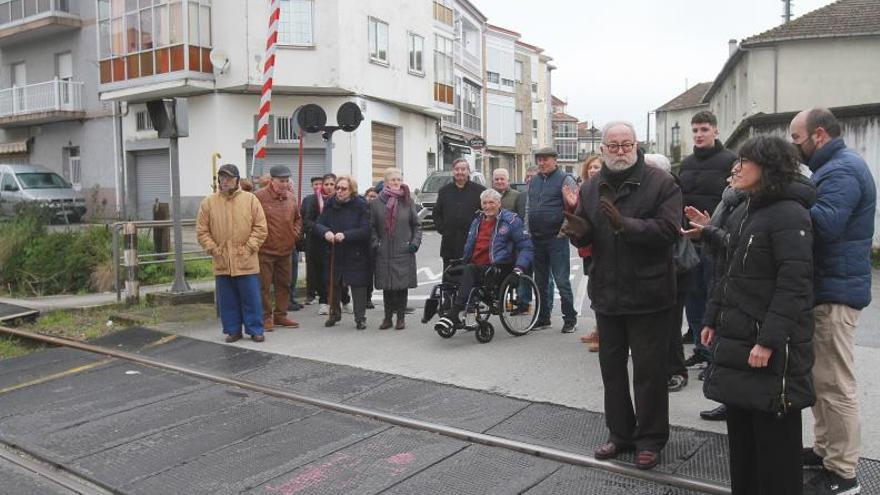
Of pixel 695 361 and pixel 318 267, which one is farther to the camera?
pixel 318 267

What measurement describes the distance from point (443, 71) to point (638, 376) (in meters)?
30.1

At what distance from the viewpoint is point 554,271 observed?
8555 millimetres

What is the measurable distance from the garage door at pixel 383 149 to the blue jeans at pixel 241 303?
18.8m

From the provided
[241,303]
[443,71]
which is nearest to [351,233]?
[241,303]

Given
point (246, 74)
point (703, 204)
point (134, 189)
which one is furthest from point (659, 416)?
point (134, 189)

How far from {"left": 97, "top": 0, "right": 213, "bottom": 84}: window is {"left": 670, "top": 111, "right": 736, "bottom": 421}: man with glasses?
69.5 feet

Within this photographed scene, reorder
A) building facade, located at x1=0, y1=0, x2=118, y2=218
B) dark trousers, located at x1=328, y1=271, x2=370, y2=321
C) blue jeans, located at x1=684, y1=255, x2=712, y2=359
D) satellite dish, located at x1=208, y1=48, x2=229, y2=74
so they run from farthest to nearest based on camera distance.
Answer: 1. building facade, located at x1=0, y1=0, x2=118, y2=218
2. satellite dish, located at x1=208, y1=48, x2=229, y2=74
3. dark trousers, located at x1=328, y1=271, x2=370, y2=321
4. blue jeans, located at x1=684, y1=255, x2=712, y2=359

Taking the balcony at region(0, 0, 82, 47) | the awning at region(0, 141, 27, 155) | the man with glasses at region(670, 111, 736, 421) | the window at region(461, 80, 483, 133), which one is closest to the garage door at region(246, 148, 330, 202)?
the balcony at region(0, 0, 82, 47)

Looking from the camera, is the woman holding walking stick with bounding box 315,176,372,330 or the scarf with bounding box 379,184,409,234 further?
the woman holding walking stick with bounding box 315,176,372,330

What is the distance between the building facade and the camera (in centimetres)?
2989

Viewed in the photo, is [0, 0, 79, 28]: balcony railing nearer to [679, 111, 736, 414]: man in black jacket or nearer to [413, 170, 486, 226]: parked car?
[413, 170, 486, 226]: parked car

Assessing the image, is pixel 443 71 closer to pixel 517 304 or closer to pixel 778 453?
pixel 517 304

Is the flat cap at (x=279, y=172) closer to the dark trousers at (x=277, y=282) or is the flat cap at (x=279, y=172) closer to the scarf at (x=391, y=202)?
the dark trousers at (x=277, y=282)

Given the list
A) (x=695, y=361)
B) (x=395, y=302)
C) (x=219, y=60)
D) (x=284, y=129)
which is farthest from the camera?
(x=284, y=129)
